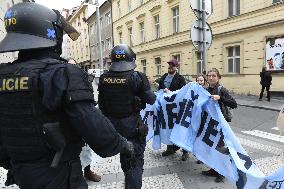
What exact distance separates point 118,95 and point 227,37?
49.9 feet

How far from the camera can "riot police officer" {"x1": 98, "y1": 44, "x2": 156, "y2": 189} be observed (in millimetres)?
3607

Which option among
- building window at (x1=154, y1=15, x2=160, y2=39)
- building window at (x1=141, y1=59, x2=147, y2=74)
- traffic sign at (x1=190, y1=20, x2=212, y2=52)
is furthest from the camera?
building window at (x1=141, y1=59, x2=147, y2=74)

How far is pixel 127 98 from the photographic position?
11.8ft

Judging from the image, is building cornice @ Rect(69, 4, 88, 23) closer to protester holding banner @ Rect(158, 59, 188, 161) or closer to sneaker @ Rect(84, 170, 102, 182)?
protester holding banner @ Rect(158, 59, 188, 161)

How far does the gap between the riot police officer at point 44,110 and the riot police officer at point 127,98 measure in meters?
1.56

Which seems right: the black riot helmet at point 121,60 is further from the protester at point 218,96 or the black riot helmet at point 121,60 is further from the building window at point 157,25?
the building window at point 157,25

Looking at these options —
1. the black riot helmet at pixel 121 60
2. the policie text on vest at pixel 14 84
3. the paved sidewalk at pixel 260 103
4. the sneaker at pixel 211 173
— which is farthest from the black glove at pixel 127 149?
the paved sidewalk at pixel 260 103

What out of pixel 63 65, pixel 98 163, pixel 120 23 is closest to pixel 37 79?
pixel 63 65

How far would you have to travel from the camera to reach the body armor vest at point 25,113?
1.83 m

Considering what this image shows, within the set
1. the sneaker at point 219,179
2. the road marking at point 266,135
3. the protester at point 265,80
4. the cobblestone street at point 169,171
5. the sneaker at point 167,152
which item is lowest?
the road marking at point 266,135

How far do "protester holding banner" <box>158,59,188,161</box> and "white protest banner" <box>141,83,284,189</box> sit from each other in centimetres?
19

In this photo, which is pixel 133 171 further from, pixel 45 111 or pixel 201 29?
pixel 201 29

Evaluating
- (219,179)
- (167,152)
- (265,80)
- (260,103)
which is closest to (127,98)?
(219,179)

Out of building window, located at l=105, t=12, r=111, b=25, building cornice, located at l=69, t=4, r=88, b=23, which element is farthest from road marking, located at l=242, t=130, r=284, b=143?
building cornice, located at l=69, t=4, r=88, b=23
